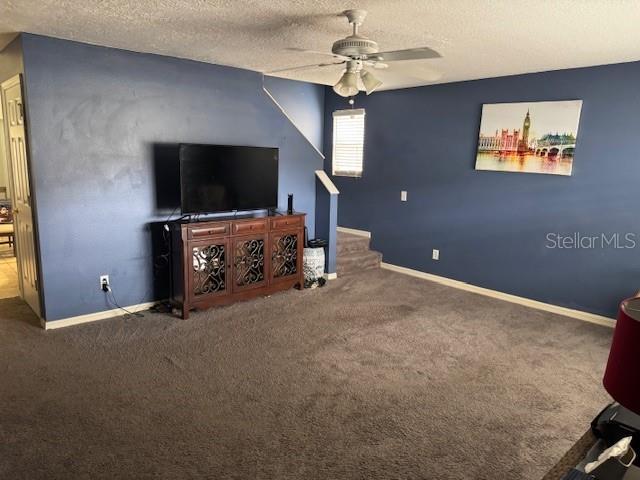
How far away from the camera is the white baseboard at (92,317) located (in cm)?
374

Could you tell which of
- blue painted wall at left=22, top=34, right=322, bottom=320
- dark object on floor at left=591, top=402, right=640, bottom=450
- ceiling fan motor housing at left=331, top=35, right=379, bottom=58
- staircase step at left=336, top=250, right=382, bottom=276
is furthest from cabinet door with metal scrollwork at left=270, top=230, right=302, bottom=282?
dark object on floor at left=591, top=402, right=640, bottom=450

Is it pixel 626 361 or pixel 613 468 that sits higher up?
pixel 626 361

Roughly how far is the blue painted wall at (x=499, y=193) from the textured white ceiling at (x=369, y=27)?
528 millimetres

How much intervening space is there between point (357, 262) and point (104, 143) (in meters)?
3.32

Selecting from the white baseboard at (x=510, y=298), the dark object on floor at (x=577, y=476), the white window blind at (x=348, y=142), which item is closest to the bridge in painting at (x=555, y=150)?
the white baseboard at (x=510, y=298)

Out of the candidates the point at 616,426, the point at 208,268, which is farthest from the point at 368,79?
the point at 616,426

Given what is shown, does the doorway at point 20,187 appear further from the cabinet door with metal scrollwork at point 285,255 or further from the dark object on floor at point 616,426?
the dark object on floor at point 616,426

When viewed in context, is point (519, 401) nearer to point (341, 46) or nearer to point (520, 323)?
point (520, 323)

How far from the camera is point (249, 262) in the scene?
449 cm

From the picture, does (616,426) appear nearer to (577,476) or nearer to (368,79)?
(577,476)

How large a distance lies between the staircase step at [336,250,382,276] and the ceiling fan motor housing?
3267 millimetres

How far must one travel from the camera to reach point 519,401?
2.85m

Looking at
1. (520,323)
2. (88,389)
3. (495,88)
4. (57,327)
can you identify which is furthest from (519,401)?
(57,327)

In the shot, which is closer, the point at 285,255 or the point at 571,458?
the point at 571,458
